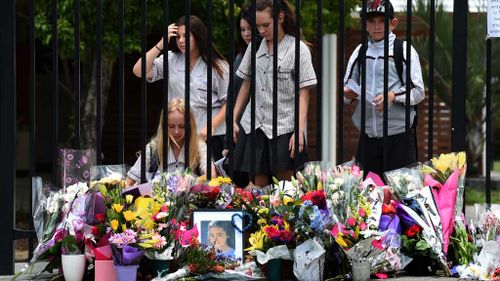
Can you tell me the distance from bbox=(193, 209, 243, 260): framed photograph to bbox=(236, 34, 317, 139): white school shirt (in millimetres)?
828

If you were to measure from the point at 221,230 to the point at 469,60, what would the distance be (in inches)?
463

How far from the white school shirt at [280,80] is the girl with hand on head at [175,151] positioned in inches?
13.5

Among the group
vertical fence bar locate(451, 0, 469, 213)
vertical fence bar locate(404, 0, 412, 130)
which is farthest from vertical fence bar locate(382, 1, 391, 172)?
vertical fence bar locate(451, 0, 469, 213)

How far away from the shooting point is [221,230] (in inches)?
221

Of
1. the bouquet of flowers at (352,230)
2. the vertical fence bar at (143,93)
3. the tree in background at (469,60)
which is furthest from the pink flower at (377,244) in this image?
the tree in background at (469,60)

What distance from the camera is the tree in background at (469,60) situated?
51.9ft

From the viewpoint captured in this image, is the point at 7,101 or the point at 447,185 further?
the point at 7,101

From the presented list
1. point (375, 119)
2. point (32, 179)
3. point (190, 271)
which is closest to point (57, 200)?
point (32, 179)

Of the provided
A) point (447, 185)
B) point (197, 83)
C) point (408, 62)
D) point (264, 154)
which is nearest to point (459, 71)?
point (408, 62)

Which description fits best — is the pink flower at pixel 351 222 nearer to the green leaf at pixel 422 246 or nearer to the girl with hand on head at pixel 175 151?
the green leaf at pixel 422 246

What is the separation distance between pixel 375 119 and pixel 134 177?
151 centimetres

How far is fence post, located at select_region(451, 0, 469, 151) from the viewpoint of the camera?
5.94 meters

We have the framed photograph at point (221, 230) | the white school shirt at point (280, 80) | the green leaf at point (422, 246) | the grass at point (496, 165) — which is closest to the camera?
the green leaf at point (422, 246)

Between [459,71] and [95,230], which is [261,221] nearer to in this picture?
[95,230]
